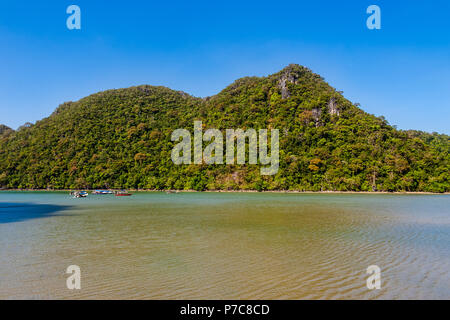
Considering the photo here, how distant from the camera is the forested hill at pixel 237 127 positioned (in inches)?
2283

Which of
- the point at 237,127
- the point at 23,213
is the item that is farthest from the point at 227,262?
the point at 237,127

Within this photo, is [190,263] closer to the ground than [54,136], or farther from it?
closer to the ground

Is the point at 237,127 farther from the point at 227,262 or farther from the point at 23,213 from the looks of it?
the point at 227,262

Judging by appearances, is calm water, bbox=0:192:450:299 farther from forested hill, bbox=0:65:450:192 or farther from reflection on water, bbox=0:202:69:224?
forested hill, bbox=0:65:450:192

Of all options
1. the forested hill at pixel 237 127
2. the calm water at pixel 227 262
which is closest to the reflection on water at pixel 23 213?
the calm water at pixel 227 262

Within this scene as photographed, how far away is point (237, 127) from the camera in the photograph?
8044 cm

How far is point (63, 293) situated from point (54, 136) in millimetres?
95411

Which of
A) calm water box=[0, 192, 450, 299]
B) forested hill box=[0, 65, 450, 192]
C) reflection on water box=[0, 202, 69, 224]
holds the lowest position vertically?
reflection on water box=[0, 202, 69, 224]

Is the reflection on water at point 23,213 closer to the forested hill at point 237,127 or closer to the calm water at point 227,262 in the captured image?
the calm water at point 227,262

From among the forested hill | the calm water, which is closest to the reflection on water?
the calm water

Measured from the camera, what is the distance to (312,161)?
61875 millimetres

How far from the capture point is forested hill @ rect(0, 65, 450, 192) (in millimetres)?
58000
